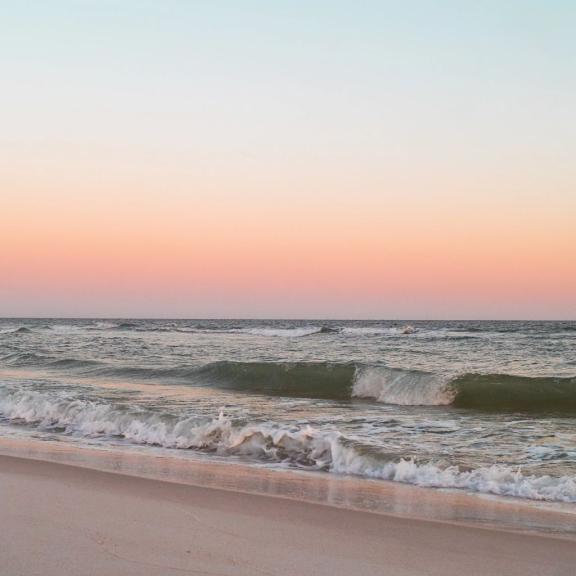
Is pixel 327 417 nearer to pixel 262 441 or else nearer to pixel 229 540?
pixel 262 441

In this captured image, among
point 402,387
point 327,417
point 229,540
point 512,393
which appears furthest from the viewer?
point 402,387

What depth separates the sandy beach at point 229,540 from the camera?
147 inches

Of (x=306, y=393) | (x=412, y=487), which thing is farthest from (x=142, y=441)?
(x=306, y=393)

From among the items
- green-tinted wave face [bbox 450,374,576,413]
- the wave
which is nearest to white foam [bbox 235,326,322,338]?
green-tinted wave face [bbox 450,374,576,413]

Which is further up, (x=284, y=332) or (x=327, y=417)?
(x=284, y=332)

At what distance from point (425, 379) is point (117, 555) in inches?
507

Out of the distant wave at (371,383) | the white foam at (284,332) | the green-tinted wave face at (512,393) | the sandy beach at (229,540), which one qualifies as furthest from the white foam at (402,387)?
the white foam at (284,332)

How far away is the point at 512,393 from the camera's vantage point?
603 inches

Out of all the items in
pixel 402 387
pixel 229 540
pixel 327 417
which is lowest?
pixel 327 417

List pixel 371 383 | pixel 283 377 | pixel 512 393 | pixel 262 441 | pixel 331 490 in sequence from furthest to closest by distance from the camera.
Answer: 1. pixel 283 377
2. pixel 371 383
3. pixel 512 393
4. pixel 262 441
5. pixel 331 490

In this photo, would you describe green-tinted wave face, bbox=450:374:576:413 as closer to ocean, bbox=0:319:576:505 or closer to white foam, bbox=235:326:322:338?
ocean, bbox=0:319:576:505

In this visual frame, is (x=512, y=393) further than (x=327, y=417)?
Yes

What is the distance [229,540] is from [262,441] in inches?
175

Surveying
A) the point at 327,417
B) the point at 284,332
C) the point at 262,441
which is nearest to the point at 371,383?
the point at 327,417
